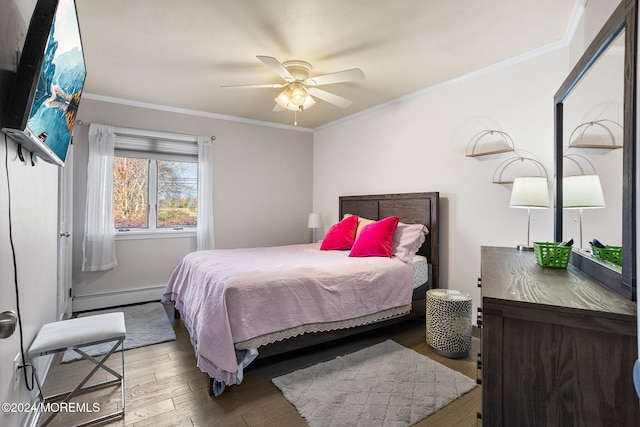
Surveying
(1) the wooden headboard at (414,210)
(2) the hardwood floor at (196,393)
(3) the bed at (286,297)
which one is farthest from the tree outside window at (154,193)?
(1) the wooden headboard at (414,210)

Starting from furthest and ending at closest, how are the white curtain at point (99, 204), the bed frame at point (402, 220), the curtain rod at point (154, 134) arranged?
the curtain rod at point (154, 134), the white curtain at point (99, 204), the bed frame at point (402, 220)

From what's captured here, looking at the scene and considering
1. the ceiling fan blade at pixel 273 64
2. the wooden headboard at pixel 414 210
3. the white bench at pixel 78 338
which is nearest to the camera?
the white bench at pixel 78 338

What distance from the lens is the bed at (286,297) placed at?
76.6 inches

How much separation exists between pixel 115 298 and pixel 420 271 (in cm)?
367

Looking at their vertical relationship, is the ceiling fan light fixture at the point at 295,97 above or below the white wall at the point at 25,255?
above

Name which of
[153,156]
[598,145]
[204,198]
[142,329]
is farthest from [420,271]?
[153,156]

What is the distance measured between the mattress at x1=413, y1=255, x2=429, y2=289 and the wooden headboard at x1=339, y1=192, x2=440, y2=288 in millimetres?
128

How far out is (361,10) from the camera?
207 centimetres

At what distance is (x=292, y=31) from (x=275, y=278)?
1.86m

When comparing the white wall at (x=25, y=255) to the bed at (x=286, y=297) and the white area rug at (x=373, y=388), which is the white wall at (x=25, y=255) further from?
the white area rug at (x=373, y=388)

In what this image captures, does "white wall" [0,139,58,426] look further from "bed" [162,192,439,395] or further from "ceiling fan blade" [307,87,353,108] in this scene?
"ceiling fan blade" [307,87,353,108]

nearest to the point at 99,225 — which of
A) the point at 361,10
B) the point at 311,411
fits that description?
the point at 311,411

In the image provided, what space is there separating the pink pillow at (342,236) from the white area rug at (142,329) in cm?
189

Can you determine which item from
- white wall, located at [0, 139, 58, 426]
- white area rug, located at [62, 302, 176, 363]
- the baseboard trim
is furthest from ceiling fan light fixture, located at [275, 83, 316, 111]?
the baseboard trim
